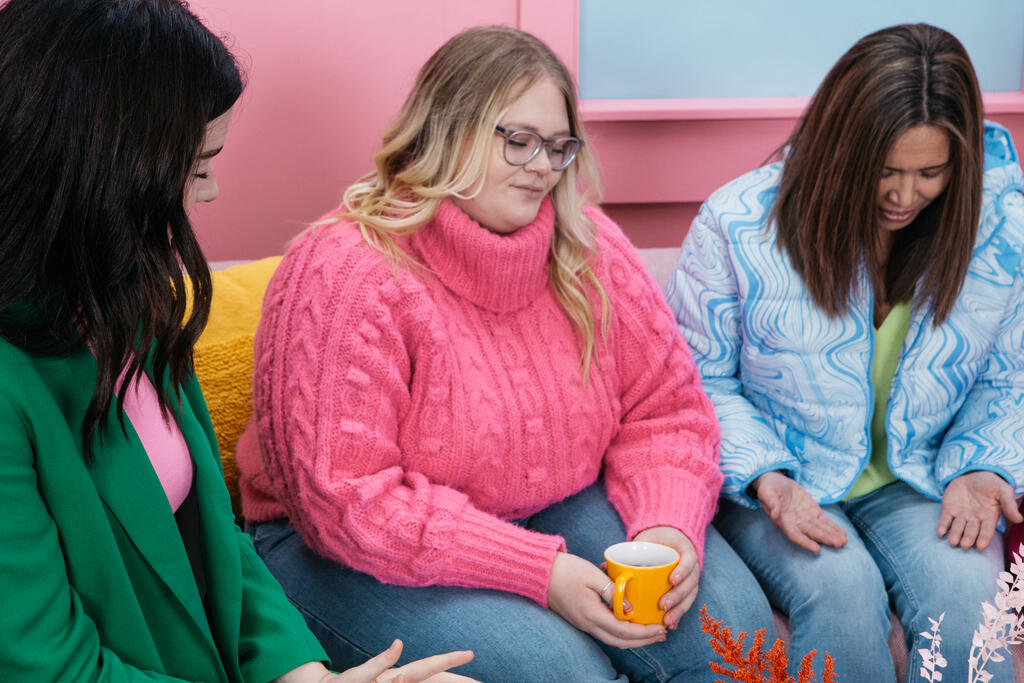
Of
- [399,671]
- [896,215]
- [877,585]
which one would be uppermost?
[896,215]

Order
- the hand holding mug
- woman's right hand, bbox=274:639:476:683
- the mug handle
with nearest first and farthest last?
woman's right hand, bbox=274:639:476:683, the mug handle, the hand holding mug

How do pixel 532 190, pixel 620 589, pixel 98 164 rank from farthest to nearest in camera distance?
A: 1. pixel 532 190
2. pixel 620 589
3. pixel 98 164

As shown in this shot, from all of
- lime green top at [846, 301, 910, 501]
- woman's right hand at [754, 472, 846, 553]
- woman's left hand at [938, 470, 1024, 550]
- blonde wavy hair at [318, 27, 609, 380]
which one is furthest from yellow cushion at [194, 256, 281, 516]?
woman's left hand at [938, 470, 1024, 550]

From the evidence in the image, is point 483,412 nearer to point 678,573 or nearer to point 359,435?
point 359,435

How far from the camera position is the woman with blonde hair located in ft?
4.45

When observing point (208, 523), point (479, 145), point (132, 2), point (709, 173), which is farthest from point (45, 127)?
point (709, 173)

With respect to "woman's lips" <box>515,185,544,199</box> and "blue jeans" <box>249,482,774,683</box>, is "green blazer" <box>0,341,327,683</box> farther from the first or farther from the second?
"woman's lips" <box>515,185,544,199</box>

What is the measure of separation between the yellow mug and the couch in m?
0.34

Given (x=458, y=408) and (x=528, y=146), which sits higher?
(x=528, y=146)

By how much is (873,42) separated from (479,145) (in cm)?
70

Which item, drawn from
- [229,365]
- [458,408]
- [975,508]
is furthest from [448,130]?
[975,508]

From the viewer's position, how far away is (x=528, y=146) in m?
1.48

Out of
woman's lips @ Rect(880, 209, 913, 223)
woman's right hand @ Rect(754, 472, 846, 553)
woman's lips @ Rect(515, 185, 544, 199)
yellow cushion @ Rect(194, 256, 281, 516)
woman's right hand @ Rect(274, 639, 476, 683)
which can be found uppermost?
woman's lips @ Rect(515, 185, 544, 199)

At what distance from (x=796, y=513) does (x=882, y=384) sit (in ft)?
1.03
